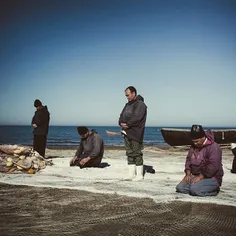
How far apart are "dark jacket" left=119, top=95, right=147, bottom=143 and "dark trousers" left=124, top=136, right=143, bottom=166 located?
0.10m

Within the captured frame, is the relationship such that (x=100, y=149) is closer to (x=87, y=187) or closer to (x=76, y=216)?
(x=87, y=187)

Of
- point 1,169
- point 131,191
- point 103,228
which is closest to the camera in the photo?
point 103,228

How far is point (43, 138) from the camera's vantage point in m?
8.19

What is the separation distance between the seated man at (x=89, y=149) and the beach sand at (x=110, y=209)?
1.94 meters

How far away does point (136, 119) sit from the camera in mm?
5559

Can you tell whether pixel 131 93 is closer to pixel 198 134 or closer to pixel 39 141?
pixel 198 134

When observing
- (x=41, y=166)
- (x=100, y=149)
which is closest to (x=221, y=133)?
(x=100, y=149)

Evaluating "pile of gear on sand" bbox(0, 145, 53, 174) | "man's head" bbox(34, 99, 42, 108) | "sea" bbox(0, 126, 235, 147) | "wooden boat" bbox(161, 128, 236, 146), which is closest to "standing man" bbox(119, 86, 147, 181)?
"pile of gear on sand" bbox(0, 145, 53, 174)

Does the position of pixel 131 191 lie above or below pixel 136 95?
below

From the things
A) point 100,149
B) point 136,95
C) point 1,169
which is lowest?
point 1,169

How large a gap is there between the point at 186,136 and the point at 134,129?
38.7ft

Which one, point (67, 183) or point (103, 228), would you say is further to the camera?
point (67, 183)

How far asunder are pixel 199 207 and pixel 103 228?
1402 mm

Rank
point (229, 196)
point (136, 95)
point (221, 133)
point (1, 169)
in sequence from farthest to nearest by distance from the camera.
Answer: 1. point (221, 133)
2. point (1, 169)
3. point (136, 95)
4. point (229, 196)
